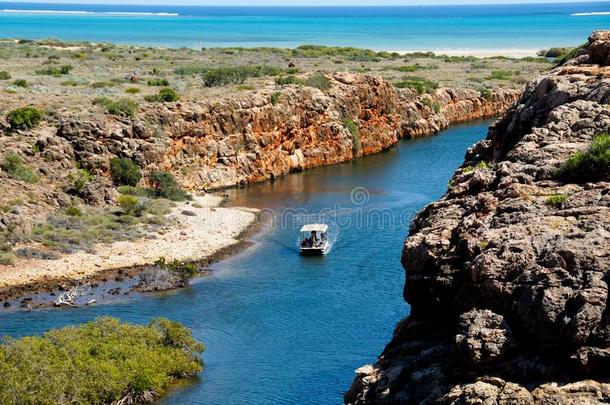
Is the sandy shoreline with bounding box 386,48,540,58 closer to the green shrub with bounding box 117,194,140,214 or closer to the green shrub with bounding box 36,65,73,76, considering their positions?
the green shrub with bounding box 36,65,73,76

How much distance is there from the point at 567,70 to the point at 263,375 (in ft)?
48.1

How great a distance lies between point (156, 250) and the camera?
51.5m

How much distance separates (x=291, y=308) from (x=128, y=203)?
2012 centimetres

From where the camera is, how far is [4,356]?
28.8 m

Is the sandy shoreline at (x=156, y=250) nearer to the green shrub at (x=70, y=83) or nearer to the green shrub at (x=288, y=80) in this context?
the green shrub at (x=70, y=83)

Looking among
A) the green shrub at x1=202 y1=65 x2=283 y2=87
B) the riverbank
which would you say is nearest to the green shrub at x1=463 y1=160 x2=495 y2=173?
the riverbank

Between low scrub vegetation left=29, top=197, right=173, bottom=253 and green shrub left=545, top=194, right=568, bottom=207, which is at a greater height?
green shrub left=545, top=194, right=568, bottom=207

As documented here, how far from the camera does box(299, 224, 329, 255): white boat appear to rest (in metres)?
51.0

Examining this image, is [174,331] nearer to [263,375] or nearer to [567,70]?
[263,375]

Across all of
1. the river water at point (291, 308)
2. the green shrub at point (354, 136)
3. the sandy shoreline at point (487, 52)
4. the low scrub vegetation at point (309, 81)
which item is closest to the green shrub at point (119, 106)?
the river water at point (291, 308)

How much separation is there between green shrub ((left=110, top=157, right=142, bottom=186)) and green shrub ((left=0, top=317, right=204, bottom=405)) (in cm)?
2889

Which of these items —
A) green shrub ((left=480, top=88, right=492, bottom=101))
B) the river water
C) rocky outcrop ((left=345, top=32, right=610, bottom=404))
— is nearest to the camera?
rocky outcrop ((left=345, top=32, right=610, bottom=404))

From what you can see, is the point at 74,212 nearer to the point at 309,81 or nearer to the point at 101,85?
the point at 101,85

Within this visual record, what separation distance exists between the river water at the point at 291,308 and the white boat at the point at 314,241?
599 mm
